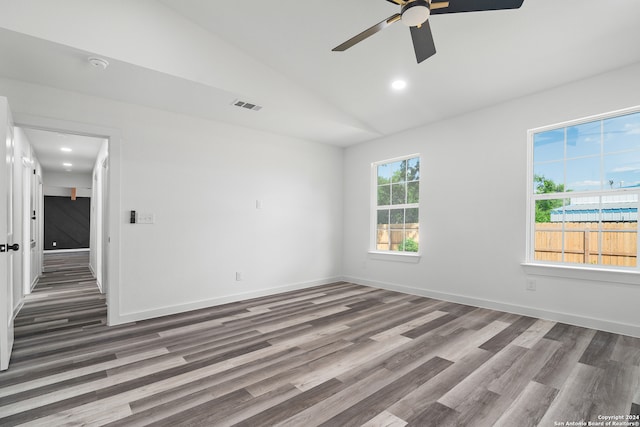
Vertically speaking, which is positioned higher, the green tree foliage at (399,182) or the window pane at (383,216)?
the green tree foliage at (399,182)

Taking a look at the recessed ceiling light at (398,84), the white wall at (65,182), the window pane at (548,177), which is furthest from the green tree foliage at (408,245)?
the white wall at (65,182)

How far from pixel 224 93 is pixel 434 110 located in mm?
2784

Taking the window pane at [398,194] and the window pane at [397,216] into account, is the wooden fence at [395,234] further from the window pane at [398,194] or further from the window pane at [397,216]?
the window pane at [398,194]

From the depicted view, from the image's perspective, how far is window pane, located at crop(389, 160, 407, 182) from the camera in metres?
5.13

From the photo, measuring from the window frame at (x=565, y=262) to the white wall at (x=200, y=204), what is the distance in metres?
3.14

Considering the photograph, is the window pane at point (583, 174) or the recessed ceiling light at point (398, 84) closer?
the window pane at point (583, 174)

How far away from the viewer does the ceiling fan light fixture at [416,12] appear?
194 centimetres

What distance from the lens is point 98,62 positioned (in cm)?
264

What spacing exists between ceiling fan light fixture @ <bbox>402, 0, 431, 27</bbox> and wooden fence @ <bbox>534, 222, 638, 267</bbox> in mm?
2957

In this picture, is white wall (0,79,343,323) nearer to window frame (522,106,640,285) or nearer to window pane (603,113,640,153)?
window frame (522,106,640,285)

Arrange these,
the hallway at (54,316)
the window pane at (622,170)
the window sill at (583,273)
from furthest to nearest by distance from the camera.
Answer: the window pane at (622,170)
the window sill at (583,273)
the hallway at (54,316)

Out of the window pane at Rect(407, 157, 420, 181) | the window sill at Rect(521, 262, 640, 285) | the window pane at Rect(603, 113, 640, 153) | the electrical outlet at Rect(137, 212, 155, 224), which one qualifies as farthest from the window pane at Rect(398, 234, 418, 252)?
the electrical outlet at Rect(137, 212, 155, 224)

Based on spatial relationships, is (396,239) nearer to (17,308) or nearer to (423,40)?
(423,40)

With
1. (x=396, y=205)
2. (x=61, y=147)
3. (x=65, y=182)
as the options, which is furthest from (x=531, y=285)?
(x=65, y=182)
